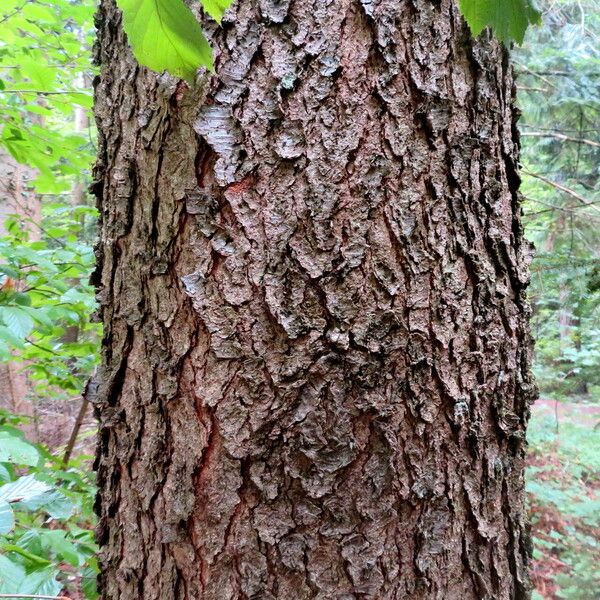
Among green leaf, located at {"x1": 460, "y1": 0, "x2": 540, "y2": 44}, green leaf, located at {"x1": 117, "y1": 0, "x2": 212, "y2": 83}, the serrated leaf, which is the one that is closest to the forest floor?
the serrated leaf

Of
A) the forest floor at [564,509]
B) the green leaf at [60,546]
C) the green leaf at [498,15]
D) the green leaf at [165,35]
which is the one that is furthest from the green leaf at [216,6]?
the forest floor at [564,509]

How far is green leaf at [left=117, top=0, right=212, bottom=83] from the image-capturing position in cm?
48

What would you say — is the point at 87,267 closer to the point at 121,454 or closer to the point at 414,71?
the point at 121,454

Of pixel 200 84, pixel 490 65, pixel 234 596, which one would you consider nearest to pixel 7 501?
pixel 234 596

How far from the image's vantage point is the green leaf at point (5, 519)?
2.66 feet

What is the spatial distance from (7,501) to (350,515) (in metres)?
0.64

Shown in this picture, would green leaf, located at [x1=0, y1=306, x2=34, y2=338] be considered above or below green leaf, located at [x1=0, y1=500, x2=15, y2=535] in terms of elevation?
above

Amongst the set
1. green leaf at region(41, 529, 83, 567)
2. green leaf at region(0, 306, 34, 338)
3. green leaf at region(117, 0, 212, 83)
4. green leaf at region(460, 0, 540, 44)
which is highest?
green leaf at region(460, 0, 540, 44)

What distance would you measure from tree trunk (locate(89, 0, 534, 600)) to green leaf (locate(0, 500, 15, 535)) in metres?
0.22

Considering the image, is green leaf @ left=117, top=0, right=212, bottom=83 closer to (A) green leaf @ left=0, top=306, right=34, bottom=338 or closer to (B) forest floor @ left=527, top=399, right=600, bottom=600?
(A) green leaf @ left=0, top=306, right=34, bottom=338

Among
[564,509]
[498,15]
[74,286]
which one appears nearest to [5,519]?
[498,15]

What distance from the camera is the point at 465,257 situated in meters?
0.87

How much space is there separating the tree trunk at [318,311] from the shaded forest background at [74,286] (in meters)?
0.36

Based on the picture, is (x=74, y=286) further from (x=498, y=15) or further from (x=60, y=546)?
(x=498, y=15)
